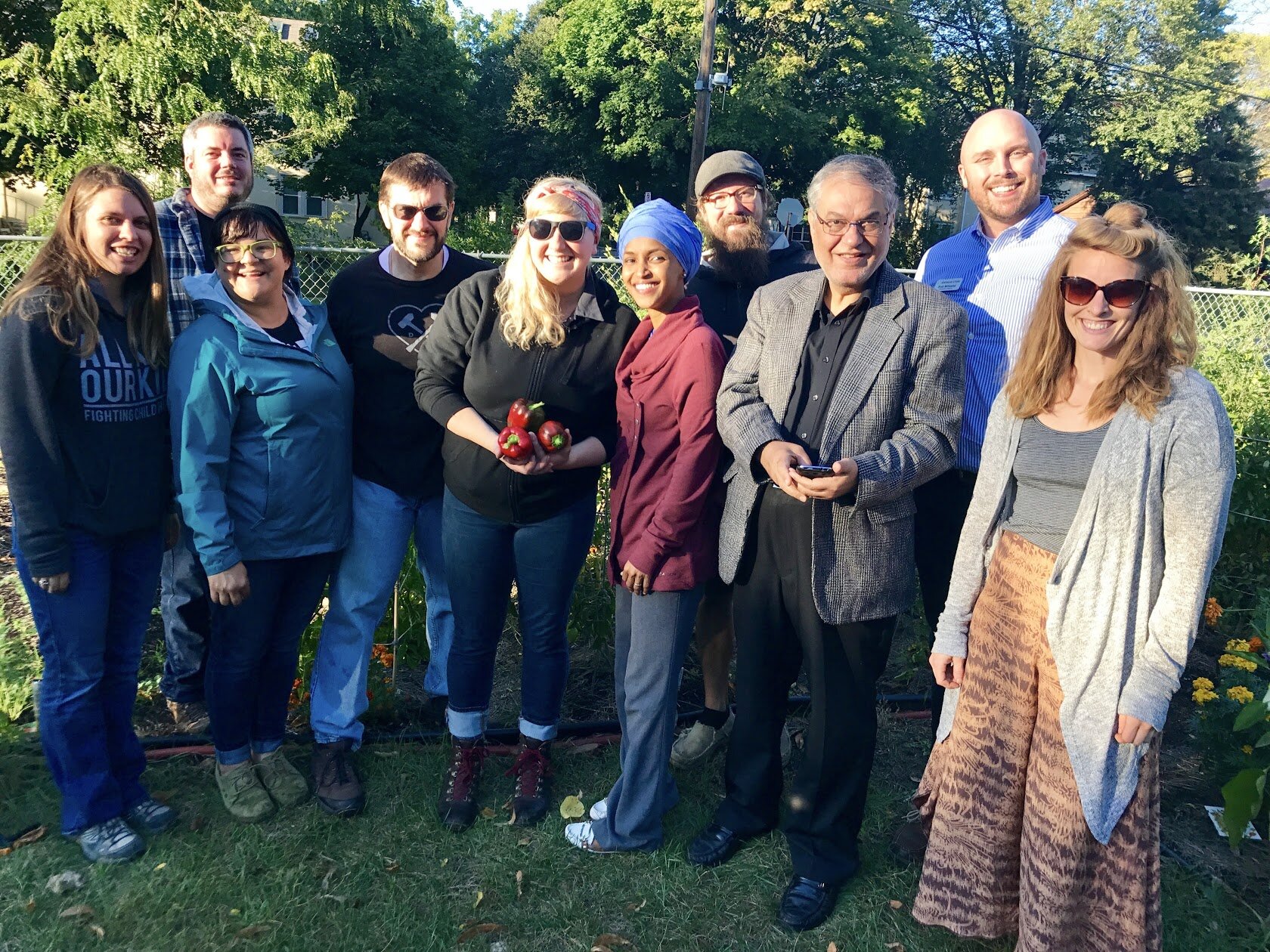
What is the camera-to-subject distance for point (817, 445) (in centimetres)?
266

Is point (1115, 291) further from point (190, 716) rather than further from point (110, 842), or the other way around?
point (190, 716)

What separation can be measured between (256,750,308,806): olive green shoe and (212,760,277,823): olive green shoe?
0.04 meters

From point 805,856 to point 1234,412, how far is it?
458 cm

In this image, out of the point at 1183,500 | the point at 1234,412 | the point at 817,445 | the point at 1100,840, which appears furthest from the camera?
the point at 1234,412

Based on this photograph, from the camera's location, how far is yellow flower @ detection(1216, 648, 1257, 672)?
3373 millimetres

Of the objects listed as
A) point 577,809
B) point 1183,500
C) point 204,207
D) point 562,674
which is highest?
point 204,207

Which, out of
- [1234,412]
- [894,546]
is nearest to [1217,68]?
[1234,412]

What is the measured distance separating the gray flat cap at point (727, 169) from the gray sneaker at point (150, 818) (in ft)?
9.80

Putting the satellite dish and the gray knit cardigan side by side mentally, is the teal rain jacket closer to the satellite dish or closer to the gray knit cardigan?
the gray knit cardigan

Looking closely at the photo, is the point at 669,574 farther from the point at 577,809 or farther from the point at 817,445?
the point at 577,809

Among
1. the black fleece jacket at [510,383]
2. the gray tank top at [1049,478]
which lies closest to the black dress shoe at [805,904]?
the gray tank top at [1049,478]

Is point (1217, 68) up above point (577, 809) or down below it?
above

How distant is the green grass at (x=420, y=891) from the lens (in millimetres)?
2711

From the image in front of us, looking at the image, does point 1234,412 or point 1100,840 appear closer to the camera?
point 1100,840
